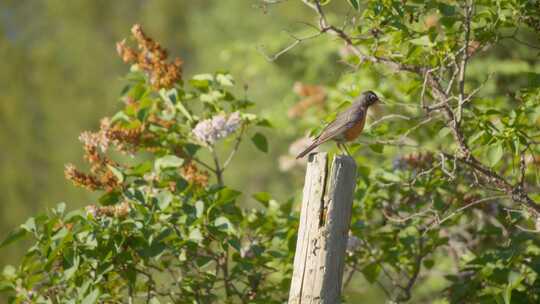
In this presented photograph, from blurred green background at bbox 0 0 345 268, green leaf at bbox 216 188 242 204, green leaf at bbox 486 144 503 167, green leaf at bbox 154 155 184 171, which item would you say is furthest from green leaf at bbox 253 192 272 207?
blurred green background at bbox 0 0 345 268

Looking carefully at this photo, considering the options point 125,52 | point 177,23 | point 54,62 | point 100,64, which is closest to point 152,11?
point 177,23

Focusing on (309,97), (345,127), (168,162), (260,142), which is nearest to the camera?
(345,127)

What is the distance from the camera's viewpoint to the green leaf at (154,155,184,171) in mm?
4352

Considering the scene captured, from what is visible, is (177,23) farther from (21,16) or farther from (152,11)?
(21,16)

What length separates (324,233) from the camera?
11.6 ft

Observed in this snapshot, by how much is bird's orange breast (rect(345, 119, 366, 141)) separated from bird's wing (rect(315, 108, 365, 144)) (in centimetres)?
2

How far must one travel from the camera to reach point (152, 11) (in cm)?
3803

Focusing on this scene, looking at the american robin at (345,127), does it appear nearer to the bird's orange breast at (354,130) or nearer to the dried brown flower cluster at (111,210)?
the bird's orange breast at (354,130)

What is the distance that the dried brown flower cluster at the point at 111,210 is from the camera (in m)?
4.18

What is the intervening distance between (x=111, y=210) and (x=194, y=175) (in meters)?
0.65

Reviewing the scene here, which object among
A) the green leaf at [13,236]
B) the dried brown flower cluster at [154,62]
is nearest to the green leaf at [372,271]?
the dried brown flower cluster at [154,62]

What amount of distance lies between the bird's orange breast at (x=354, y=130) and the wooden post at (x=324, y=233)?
631 mm

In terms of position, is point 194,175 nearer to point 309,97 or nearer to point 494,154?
point 494,154

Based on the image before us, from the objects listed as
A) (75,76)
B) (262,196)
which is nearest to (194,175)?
(262,196)
